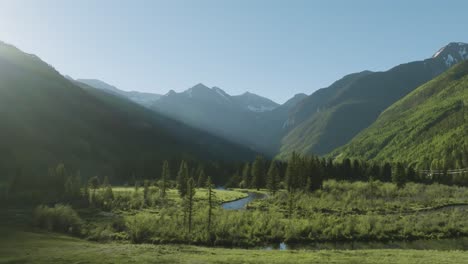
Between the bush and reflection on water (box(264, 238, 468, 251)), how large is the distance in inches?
1419

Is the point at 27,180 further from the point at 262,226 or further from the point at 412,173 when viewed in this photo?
the point at 412,173

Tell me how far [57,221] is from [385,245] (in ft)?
200

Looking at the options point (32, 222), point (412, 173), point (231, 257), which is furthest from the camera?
point (412, 173)

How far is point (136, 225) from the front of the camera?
7056 centimetres

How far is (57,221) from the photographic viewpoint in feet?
229

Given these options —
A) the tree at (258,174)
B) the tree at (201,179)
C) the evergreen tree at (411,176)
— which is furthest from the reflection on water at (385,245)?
the evergreen tree at (411,176)

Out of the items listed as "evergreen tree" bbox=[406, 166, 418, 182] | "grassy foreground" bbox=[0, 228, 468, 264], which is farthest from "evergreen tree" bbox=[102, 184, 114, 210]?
"evergreen tree" bbox=[406, 166, 418, 182]

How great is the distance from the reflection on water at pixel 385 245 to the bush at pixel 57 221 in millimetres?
36032

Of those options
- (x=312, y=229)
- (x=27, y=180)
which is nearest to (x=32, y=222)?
(x=312, y=229)

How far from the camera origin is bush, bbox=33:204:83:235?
223 ft

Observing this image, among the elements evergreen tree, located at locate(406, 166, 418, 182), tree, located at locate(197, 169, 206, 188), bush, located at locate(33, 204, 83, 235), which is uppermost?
evergreen tree, located at locate(406, 166, 418, 182)

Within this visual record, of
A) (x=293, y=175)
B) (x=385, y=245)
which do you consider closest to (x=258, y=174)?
(x=293, y=175)

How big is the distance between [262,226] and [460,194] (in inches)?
4357

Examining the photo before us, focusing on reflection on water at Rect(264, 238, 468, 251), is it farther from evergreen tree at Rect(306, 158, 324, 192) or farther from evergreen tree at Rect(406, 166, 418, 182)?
evergreen tree at Rect(406, 166, 418, 182)
